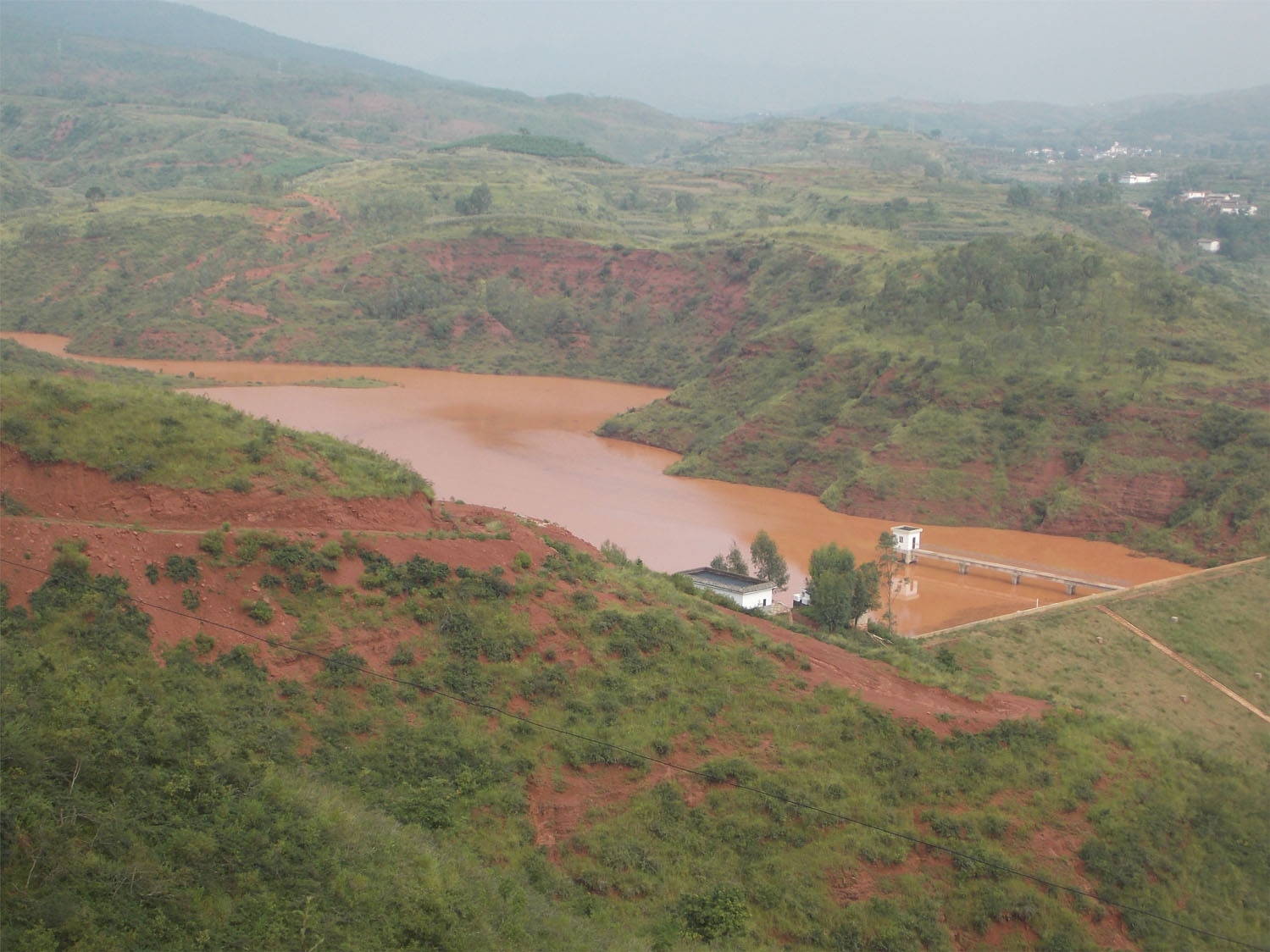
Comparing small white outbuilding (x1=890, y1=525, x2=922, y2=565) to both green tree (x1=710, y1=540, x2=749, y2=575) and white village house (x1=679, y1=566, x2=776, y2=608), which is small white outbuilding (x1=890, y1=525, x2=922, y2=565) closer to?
green tree (x1=710, y1=540, x2=749, y2=575)

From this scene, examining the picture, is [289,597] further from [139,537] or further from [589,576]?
[589,576]

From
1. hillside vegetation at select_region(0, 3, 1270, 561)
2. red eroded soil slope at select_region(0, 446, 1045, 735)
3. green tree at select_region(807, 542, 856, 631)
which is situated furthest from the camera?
hillside vegetation at select_region(0, 3, 1270, 561)

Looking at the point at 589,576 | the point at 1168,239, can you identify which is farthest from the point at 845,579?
the point at 1168,239

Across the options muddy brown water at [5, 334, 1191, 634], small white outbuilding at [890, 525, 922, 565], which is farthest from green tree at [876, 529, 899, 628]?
small white outbuilding at [890, 525, 922, 565]

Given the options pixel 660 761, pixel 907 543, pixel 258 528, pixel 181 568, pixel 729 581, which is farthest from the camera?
pixel 907 543

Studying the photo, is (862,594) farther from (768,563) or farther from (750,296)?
(750,296)

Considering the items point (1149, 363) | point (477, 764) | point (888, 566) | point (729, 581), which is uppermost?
point (1149, 363)

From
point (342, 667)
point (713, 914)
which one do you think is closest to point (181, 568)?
point (342, 667)

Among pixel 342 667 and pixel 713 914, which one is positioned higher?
pixel 342 667
